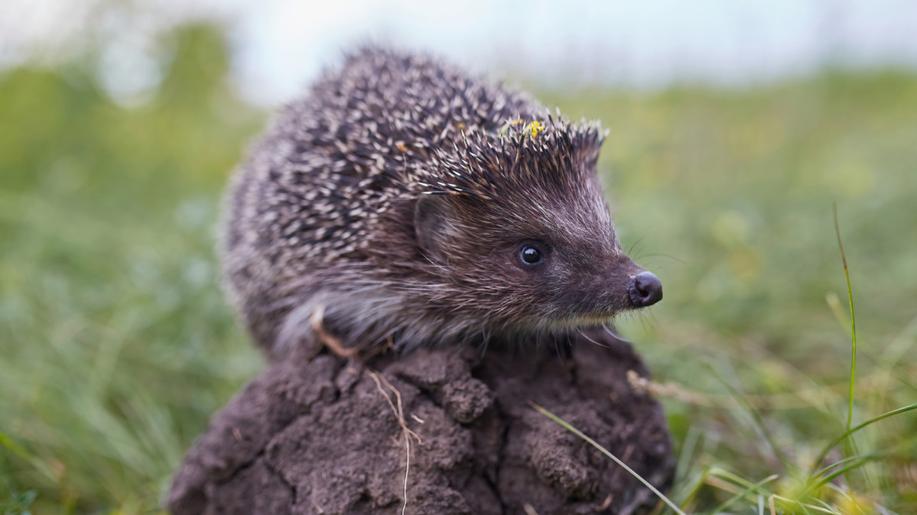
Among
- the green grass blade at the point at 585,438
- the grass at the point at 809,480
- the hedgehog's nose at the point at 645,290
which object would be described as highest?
the hedgehog's nose at the point at 645,290

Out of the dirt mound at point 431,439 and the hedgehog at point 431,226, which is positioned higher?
the hedgehog at point 431,226

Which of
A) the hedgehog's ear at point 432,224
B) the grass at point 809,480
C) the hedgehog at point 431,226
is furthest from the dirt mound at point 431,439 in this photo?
the hedgehog's ear at point 432,224

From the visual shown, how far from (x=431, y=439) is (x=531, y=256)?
3.80ft

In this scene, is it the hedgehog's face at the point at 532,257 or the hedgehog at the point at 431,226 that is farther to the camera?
the hedgehog at the point at 431,226

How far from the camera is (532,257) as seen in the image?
4324 millimetres

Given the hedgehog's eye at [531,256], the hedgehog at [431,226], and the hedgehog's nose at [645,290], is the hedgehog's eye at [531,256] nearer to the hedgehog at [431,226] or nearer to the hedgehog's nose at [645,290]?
the hedgehog at [431,226]

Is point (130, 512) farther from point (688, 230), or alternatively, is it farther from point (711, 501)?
point (688, 230)

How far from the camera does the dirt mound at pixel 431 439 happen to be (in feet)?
12.4

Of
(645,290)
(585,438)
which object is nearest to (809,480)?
(585,438)

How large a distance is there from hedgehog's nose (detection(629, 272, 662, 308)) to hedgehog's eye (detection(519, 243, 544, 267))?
0.59m

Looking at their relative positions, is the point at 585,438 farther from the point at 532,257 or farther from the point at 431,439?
the point at 532,257

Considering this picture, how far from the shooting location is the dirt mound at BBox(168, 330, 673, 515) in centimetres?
379

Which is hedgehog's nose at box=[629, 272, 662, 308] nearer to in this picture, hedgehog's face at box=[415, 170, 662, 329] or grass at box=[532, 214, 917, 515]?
hedgehog's face at box=[415, 170, 662, 329]

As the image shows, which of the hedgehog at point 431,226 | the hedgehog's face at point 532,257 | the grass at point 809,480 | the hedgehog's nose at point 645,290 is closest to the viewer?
the grass at point 809,480
